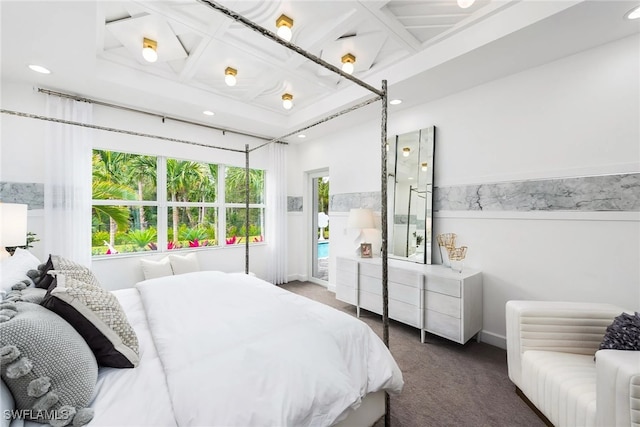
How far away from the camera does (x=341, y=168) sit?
423 centimetres

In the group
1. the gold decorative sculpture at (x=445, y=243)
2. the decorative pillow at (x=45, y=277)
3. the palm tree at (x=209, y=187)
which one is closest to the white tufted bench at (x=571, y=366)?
the gold decorative sculpture at (x=445, y=243)

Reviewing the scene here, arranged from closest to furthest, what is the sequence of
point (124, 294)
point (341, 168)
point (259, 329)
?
point (259, 329) → point (124, 294) → point (341, 168)

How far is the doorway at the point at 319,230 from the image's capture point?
4.88 meters

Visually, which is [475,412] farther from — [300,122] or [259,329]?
[300,122]

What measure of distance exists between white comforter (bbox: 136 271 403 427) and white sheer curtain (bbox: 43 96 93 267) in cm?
189

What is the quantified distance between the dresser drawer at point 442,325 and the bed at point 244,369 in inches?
48.6

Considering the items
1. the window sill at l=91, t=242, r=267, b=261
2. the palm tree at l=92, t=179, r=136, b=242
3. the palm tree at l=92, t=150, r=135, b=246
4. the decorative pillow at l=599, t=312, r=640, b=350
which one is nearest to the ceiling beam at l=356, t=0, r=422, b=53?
the decorative pillow at l=599, t=312, r=640, b=350

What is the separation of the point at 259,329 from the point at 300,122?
3.21 meters

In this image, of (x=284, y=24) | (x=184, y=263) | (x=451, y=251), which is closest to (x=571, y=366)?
(x=451, y=251)

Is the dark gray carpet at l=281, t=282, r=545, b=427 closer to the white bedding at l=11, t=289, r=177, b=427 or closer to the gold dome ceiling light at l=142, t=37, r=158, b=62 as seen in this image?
the white bedding at l=11, t=289, r=177, b=427

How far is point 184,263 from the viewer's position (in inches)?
141

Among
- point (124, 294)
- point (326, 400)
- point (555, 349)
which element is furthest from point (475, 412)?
point (124, 294)

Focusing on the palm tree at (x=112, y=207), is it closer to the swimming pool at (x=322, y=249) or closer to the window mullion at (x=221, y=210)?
the window mullion at (x=221, y=210)

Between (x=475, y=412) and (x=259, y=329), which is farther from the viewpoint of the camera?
(x=475, y=412)
